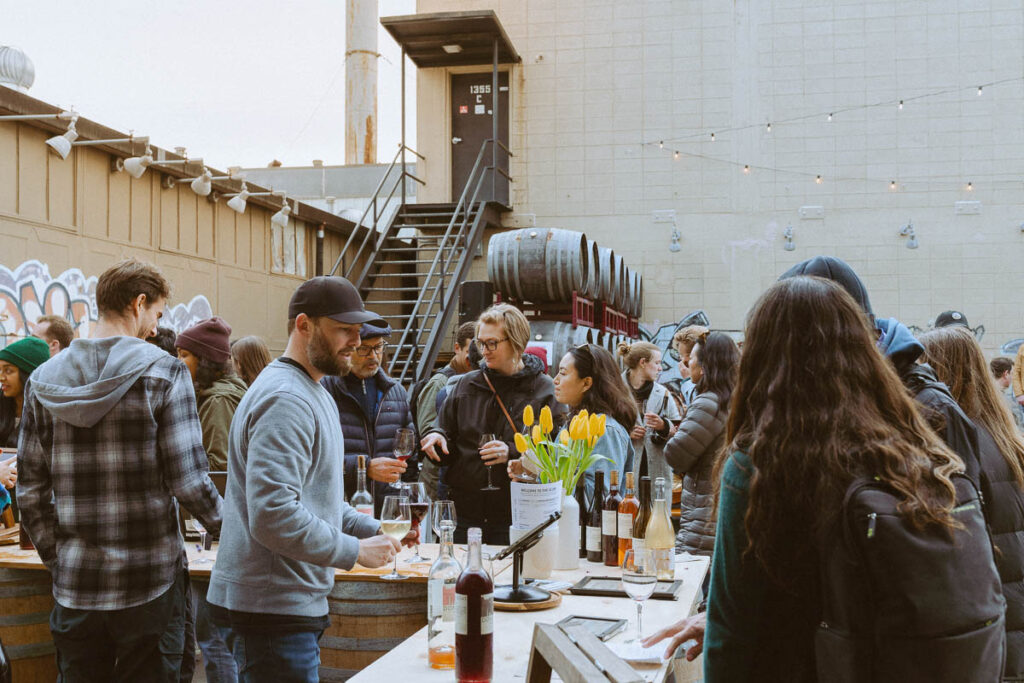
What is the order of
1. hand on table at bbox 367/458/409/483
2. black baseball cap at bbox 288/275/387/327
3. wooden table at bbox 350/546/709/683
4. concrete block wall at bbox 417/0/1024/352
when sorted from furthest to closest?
concrete block wall at bbox 417/0/1024/352
hand on table at bbox 367/458/409/483
black baseball cap at bbox 288/275/387/327
wooden table at bbox 350/546/709/683

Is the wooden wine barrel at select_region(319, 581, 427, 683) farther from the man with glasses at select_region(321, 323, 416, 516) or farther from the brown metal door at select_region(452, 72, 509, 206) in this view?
the brown metal door at select_region(452, 72, 509, 206)

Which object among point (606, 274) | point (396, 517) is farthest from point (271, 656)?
point (606, 274)

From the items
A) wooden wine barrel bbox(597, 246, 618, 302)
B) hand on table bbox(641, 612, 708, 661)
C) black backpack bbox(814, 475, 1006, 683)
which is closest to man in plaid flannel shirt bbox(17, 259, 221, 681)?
hand on table bbox(641, 612, 708, 661)

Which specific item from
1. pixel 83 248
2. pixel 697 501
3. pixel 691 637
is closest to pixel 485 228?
pixel 83 248

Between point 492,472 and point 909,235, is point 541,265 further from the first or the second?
point 492,472

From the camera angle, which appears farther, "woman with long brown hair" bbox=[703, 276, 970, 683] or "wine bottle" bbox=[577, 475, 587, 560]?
"wine bottle" bbox=[577, 475, 587, 560]

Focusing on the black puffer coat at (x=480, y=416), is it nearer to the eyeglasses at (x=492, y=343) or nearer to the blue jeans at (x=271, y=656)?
the eyeglasses at (x=492, y=343)

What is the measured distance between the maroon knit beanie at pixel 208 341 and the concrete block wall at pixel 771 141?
10.2 metres

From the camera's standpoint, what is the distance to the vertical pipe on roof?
2119cm

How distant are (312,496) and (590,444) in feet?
3.68

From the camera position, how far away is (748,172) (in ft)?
46.3

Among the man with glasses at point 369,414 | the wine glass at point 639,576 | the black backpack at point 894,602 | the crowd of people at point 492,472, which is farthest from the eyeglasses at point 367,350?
the black backpack at point 894,602

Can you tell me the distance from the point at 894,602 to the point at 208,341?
393 centimetres

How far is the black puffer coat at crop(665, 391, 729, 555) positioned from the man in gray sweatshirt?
2.19 metres
